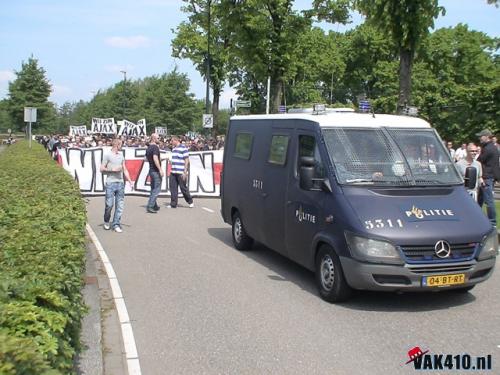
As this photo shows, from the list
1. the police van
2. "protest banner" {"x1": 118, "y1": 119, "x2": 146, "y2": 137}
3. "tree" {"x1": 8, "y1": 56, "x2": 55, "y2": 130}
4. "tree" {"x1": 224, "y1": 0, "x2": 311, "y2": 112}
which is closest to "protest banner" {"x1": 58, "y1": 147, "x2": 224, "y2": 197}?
"tree" {"x1": 224, "y1": 0, "x2": 311, "y2": 112}

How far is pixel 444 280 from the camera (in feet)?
21.2

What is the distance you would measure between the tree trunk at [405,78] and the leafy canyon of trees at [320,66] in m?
0.03

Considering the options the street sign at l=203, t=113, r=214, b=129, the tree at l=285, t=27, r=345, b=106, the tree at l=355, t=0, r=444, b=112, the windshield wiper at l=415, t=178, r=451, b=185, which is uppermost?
the tree at l=285, t=27, r=345, b=106

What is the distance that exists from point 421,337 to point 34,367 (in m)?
4.16

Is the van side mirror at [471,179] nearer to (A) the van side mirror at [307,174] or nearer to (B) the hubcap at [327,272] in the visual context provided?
(A) the van side mirror at [307,174]

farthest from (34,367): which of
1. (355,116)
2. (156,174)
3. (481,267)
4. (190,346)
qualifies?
(156,174)

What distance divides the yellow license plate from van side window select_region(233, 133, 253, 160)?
417 centimetres

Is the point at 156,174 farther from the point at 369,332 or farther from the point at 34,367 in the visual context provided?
the point at 34,367

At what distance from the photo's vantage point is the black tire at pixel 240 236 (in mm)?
10062

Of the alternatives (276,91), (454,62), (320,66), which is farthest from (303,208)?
(454,62)

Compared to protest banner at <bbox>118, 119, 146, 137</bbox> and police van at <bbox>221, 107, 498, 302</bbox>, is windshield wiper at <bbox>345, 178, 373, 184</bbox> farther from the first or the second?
protest banner at <bbox>118, 119, 146, 137</bbox>

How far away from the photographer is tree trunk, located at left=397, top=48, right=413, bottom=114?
54.1 ft

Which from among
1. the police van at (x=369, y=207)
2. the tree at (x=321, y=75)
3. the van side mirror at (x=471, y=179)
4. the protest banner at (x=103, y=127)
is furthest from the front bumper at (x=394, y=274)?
the tree at (x=321, y=75)

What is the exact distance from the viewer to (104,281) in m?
8.16
